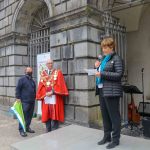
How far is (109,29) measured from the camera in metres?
7.27

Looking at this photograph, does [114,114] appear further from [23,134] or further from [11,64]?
[11,64]

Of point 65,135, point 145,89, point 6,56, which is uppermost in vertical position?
point 6,56

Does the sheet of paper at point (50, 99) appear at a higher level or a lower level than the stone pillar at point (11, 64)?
lower

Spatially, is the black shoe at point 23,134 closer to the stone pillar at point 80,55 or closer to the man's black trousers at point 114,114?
the stone pillar at point 80,55

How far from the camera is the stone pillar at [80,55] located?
22.1 ft

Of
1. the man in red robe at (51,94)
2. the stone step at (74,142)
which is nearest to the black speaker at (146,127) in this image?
the stone step at (74,142)

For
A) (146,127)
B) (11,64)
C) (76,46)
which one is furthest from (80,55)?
(11,64)

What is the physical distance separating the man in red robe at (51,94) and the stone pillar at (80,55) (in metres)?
0.39

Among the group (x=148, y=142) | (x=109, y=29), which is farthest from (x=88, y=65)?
(x=148, y=142)

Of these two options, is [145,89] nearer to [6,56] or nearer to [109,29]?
[109,29]

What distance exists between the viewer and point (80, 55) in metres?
6.88

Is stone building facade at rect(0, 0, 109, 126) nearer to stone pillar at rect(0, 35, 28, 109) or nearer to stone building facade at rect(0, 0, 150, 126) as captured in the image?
stone building facade at rect(0, 0, 150, 126)

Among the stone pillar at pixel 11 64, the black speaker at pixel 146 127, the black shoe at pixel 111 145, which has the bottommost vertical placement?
the black speaker at pixel 146 127

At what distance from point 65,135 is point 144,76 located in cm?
516
